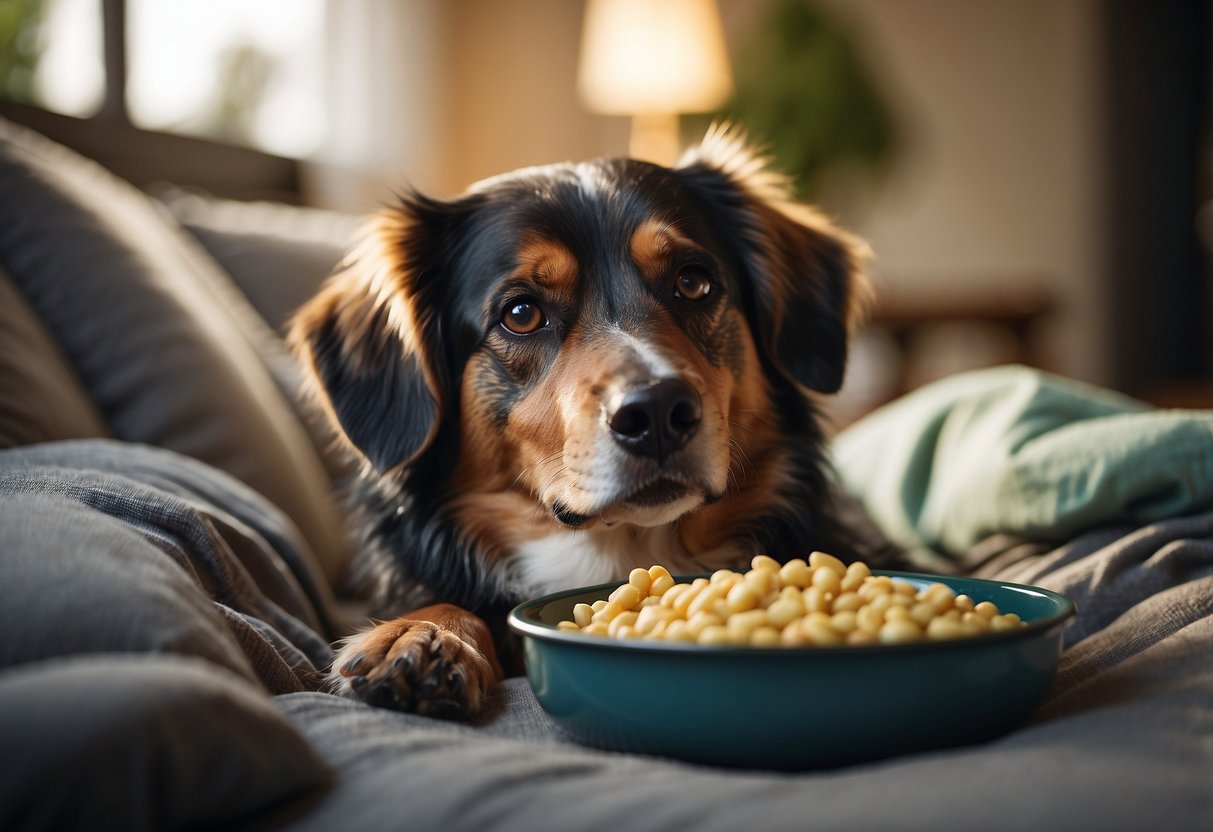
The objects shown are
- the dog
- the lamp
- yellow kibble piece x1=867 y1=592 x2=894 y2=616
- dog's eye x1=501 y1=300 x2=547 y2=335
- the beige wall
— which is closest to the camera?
yellow kibble piece x1=867 y1=592 x2=894 y2=616

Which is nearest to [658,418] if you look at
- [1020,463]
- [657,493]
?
[657,493]

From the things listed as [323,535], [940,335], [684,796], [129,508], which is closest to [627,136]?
[940,335]

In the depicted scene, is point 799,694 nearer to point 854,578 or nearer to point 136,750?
point 854,578

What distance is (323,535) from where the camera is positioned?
7.07 ft

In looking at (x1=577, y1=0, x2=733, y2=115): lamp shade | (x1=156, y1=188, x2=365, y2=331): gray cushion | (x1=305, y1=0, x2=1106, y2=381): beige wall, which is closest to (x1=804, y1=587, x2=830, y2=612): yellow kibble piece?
(x1=156, y1=188, x2=365, y2=331): gray cushion

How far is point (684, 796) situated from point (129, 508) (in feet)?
2.55

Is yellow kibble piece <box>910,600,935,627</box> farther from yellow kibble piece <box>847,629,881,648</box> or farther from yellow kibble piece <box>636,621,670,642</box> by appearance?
yellow kibble piece <box>636,621,670,642</box>

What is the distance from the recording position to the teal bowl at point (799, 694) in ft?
2.98

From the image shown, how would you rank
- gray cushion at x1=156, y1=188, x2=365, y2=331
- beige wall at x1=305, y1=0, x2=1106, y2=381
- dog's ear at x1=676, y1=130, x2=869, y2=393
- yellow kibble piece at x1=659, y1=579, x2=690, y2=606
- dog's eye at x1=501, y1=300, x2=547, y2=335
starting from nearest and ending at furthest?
yellow kibble piece at x1=659, y1=579, x2=690, y2=606 < dog's eye at x1=501, y1=300, x2=547, y2=335 < dog's ear at x1=676, y1=130, x2=869, y2=393 < gray cushion at x1=156, y1=188, x2=365, y2=331 < beige wall at x1=305, y1=0, x2=1106, y2=381

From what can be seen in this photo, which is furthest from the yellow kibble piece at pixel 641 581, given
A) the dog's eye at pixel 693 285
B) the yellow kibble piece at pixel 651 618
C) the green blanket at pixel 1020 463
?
the green blanket at pixel 1020 463

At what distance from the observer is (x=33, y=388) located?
1670mm

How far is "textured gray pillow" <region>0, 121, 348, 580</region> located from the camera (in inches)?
74.5

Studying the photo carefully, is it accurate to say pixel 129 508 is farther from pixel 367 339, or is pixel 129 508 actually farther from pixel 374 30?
pixel 374 30

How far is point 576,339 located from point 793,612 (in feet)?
2.10
